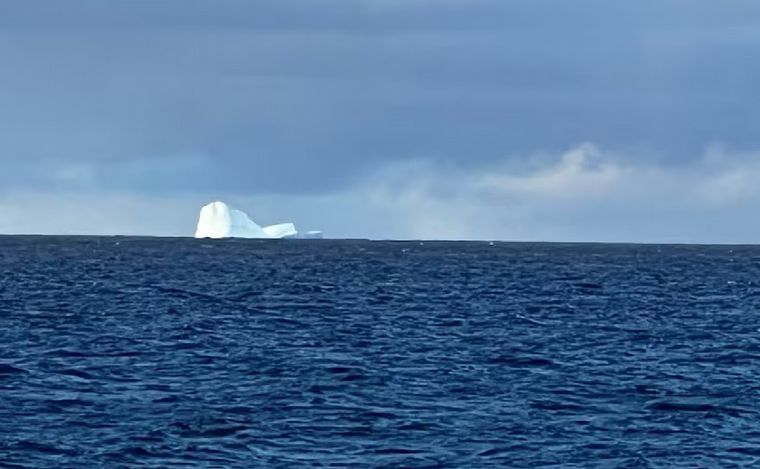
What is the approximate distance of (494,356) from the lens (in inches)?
1592

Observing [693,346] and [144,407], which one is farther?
[693,346]

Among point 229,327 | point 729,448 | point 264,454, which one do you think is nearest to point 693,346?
point 229,327

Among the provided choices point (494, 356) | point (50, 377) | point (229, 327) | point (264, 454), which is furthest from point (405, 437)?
point (229, 327)

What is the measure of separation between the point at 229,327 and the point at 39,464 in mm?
25558

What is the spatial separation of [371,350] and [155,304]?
21549mm

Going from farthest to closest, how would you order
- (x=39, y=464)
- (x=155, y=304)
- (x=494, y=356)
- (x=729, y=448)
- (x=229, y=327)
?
(x=155, y=304)
(x=229, y=327)
(x=494, y=356)
(x=729, y=448)
(x=39, y=464)

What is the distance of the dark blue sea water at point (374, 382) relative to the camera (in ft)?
84.0

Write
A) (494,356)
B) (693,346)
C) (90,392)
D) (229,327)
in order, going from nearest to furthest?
(90,392), (494,356), (693,346), (229,327)

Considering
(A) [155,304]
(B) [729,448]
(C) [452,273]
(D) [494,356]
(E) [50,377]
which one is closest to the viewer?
(B) [729,448]

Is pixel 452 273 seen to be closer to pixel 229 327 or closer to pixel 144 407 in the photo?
pixel 229 327

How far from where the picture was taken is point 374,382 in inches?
1336

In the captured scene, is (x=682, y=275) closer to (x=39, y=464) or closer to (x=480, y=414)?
(x=480, y=414)

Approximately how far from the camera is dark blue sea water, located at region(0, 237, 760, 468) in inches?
1008

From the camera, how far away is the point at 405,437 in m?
26.7
